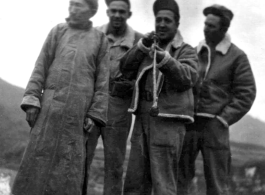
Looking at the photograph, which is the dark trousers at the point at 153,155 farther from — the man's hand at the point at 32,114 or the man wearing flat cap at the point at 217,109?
the man's hand at the point at 32,114

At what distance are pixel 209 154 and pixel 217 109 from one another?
470 millimetres

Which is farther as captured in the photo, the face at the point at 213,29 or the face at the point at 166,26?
the face at the point at 213,29

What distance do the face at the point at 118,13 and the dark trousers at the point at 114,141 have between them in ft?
2.63

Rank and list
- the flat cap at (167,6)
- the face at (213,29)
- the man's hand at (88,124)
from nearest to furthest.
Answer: the man's hand at (88,124) → the flat cap at (167,6) → the face at (213,29)

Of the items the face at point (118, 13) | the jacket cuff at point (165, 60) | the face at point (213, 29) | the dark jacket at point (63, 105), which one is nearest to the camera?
the dark jacket at point (63, 105)

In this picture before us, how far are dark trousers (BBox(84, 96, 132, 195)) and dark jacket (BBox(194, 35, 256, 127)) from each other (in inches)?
30.7

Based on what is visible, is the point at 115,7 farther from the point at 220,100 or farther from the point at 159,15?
the point at 220,100

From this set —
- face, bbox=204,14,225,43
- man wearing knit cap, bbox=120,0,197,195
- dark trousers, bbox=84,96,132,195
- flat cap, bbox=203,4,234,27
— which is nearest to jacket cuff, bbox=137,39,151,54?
man wearing knit cap, bbox=120,0,197,195

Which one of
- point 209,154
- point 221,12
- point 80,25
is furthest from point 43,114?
point 221,12

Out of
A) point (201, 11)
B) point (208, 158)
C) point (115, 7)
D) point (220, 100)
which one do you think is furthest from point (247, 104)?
point (115, 7)

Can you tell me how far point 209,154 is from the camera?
4172mm

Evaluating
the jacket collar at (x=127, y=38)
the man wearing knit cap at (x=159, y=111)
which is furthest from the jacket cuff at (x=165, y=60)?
the jacket collar at (x=127, y=38)

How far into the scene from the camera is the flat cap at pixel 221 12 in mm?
4512

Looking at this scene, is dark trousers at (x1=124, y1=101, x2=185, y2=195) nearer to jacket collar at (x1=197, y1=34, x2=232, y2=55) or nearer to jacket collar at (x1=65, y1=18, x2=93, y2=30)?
jacket collar at (x1=65, y1=18, x2=93, y2=30)
